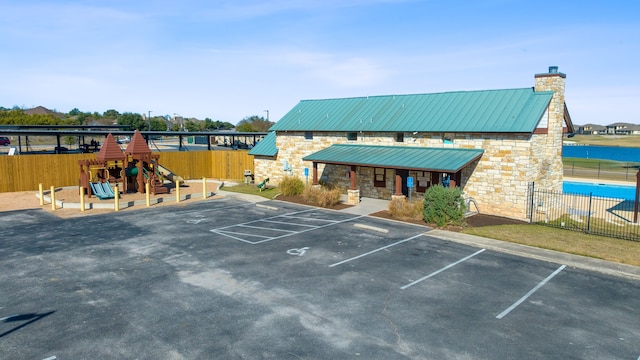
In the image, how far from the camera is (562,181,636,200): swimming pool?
40.0 m

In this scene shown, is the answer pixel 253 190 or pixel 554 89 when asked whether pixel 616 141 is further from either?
pixel 253 190

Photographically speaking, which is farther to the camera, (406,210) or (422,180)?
(422,180)

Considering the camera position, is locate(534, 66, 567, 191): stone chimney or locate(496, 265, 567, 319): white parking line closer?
locate(496, 265, 567, 319): white parking line

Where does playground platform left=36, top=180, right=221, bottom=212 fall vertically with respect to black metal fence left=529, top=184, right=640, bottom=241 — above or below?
above

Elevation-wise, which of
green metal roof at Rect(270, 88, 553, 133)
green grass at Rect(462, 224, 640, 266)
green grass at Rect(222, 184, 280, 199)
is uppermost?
green metal roof at Rect(270, 88, 553, 133)

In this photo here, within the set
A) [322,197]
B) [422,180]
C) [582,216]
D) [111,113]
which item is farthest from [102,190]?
[111,113]

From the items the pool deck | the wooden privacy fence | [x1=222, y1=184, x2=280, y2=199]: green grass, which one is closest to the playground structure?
the wooden privacy fence

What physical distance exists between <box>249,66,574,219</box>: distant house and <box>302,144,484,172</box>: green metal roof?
6cm

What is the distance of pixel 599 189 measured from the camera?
41625 millimetres

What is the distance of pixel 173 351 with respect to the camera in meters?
8.84

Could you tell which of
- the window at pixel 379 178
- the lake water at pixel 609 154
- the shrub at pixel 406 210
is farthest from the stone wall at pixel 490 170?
the lake water at pixel 609 154

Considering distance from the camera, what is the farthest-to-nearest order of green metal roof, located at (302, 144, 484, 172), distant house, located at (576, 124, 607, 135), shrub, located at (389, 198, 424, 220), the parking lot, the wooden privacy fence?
1. distant house, located at (576, 124, 607, 135)
2. the wooden privacy fence
3. green metal roof, located at (302, 144, 484, 172)
4. shrub, located at (389, 198, 424, 220)
5. the parking lot

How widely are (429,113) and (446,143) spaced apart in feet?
9.19

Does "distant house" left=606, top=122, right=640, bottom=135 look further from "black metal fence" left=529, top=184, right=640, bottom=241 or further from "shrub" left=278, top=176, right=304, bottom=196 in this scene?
"shrub" left=278, top=176, right=304, bottom=196
